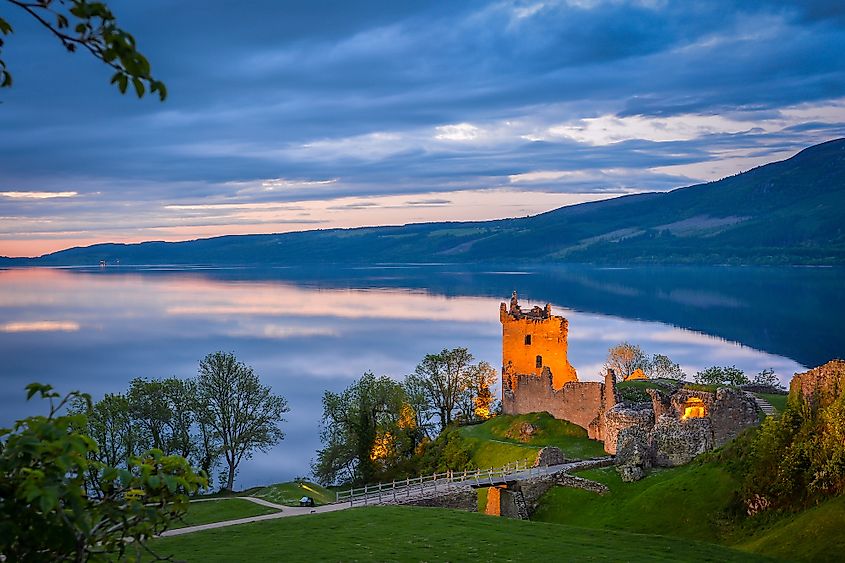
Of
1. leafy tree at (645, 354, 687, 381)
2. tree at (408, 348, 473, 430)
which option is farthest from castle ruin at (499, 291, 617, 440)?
leafy tree at (645, 354, 687, 381)

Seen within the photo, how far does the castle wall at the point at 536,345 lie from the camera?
72188 mm

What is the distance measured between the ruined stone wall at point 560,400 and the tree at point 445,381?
1253 centimetres

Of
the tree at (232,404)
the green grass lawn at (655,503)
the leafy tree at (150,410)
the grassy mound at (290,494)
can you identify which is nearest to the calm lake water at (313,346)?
the tree at (232,404)

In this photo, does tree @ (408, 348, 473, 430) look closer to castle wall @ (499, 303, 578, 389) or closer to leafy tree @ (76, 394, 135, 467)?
castle wall @ (499, 303, 578, 389)

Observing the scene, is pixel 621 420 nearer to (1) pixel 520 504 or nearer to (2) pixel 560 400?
(2) pixel 560 400

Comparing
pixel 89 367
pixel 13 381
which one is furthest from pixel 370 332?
pixel 13 381

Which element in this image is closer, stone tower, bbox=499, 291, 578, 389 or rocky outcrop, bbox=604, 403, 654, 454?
rocky outcrop, bbox=604, 403, 654, 454

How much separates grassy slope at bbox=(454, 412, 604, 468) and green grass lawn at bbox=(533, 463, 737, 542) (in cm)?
1264

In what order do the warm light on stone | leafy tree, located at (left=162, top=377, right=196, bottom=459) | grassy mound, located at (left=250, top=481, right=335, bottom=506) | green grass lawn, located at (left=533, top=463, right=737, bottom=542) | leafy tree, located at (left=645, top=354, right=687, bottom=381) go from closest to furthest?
green grass lawn, located at (left=533, top=463, right=737, bottom=542), grassy mound, located at (left=250, top=481, right=335, bottom=506), the warm light on stone, leafy tree, located at (left=162, top=377, right=196, bottom=459), leafy tree, located at (left=645, top=354, right=687, bottom=381)

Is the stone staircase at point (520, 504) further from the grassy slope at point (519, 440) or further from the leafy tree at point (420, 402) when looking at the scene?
the leafy tree at point (420, 402)

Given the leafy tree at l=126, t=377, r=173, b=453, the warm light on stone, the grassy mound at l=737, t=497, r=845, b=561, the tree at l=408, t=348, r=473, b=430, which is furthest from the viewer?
the tree at l=408, t=348, r=473, b=430

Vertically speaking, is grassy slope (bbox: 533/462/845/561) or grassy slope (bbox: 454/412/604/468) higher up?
grassy slope (bbox: 533/462/845/561)

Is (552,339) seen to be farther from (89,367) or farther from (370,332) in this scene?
(370,332)

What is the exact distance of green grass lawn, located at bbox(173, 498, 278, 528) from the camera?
34.6 metres
